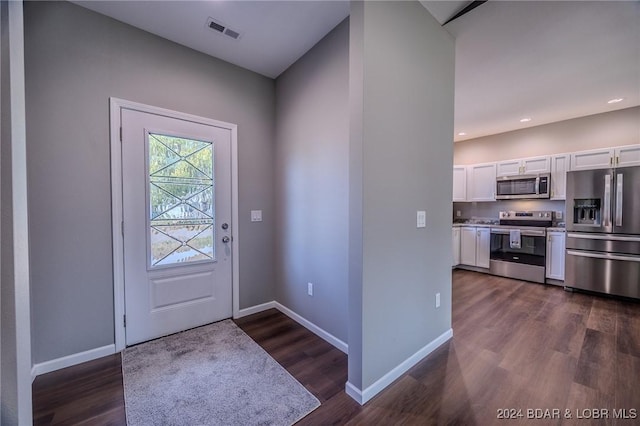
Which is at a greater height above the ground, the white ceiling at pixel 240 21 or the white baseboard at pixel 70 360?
the white ceiling at pixel 240 21

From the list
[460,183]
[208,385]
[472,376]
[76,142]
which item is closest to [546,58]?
[460,183]

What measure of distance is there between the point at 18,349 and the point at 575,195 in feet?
18.0

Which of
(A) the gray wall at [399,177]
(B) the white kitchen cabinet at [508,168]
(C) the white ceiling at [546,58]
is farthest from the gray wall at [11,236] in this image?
(B) the white kitchen cabinet at [508,168]

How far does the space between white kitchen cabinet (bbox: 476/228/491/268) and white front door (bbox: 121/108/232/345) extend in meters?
4.45

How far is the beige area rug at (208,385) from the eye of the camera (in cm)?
149

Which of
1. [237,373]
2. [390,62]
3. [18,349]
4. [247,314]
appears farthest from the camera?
[247,314]

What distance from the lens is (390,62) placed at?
1.68 m

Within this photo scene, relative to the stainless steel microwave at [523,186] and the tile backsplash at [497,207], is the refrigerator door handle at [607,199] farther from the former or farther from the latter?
the tile backsplash at [497,207]

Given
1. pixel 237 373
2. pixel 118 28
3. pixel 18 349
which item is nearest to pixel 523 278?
pixel 237 373

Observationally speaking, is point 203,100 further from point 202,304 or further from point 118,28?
point 202,304

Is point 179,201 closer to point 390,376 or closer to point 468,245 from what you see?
point 390,376

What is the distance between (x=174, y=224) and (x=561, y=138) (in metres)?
5.98

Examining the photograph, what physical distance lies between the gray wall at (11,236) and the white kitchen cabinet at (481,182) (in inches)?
229

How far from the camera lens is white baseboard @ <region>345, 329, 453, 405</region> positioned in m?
1.60
